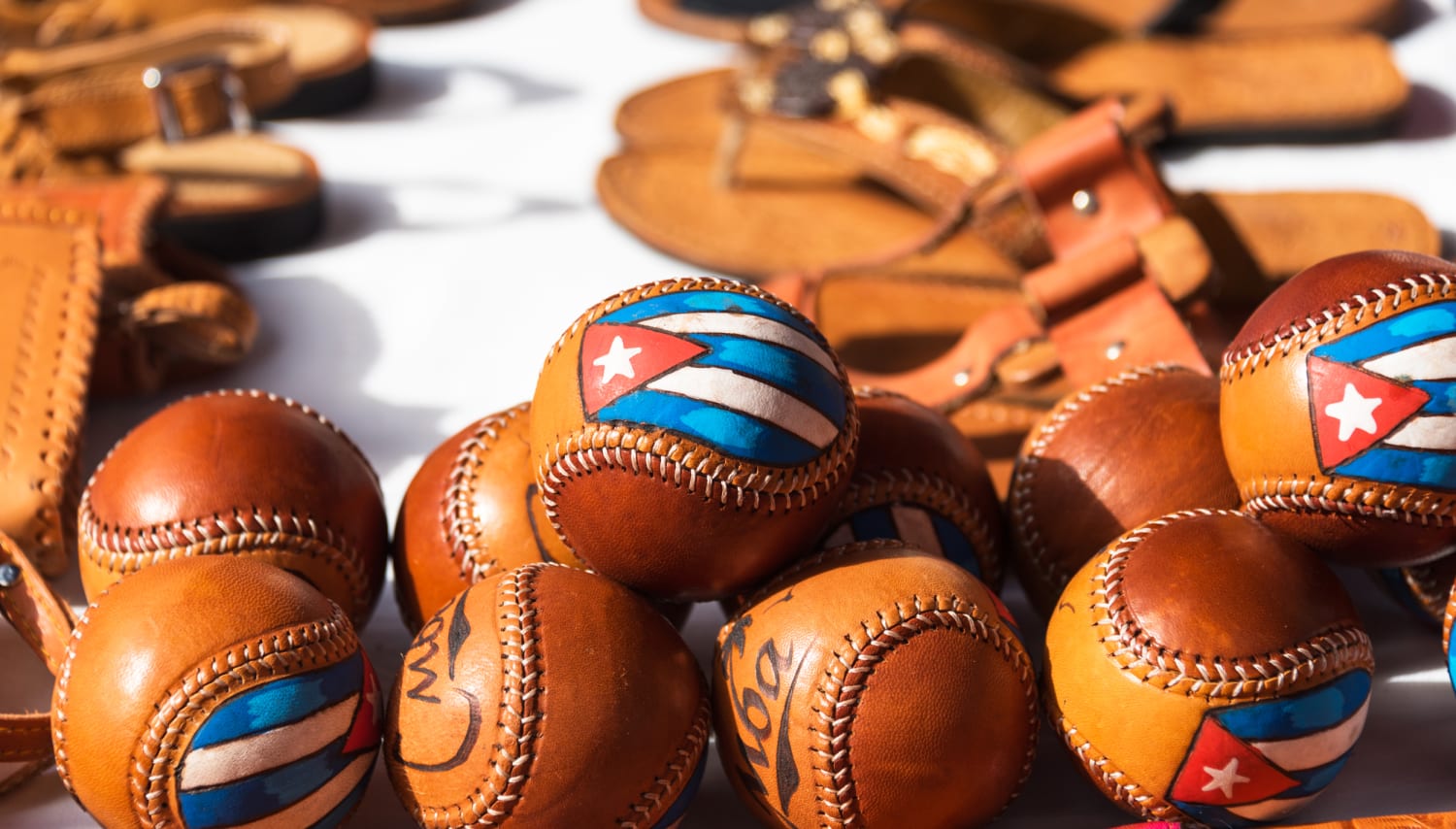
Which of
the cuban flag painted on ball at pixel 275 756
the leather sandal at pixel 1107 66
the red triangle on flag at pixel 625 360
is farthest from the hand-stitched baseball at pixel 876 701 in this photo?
the leather sandal at pixel 1107 66

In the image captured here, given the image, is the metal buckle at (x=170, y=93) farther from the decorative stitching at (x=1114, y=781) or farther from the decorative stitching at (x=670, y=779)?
the decorative stitching at (x=1114, y=781)

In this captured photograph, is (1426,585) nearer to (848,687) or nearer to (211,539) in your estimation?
(848,687)

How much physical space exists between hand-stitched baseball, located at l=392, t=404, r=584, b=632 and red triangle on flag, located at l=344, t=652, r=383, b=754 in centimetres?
20

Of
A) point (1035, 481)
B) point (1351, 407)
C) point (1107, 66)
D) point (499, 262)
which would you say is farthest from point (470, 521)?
point (1107, 66)

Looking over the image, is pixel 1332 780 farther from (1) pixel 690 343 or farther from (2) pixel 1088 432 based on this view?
(1) pixel 690 343

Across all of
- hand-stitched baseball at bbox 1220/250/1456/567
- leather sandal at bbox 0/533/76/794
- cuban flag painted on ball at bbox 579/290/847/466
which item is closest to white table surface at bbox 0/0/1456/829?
leather sandal at bbox 0/533/76/794

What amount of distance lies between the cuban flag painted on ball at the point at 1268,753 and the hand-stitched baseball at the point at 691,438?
1.44ft

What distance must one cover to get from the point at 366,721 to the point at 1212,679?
825 millimetres

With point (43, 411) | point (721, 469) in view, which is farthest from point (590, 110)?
point (721, 469)

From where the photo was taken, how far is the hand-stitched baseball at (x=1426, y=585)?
1.48 m

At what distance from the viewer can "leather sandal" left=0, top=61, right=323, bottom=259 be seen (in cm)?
266

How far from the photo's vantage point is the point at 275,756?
1163 millimetres

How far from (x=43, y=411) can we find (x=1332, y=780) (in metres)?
1.81

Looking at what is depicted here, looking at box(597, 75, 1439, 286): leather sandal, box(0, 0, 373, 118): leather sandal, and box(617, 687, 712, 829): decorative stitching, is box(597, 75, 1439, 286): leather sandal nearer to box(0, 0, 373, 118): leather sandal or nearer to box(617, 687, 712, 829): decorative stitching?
box(0, 0, 373, 118): leather sandal
